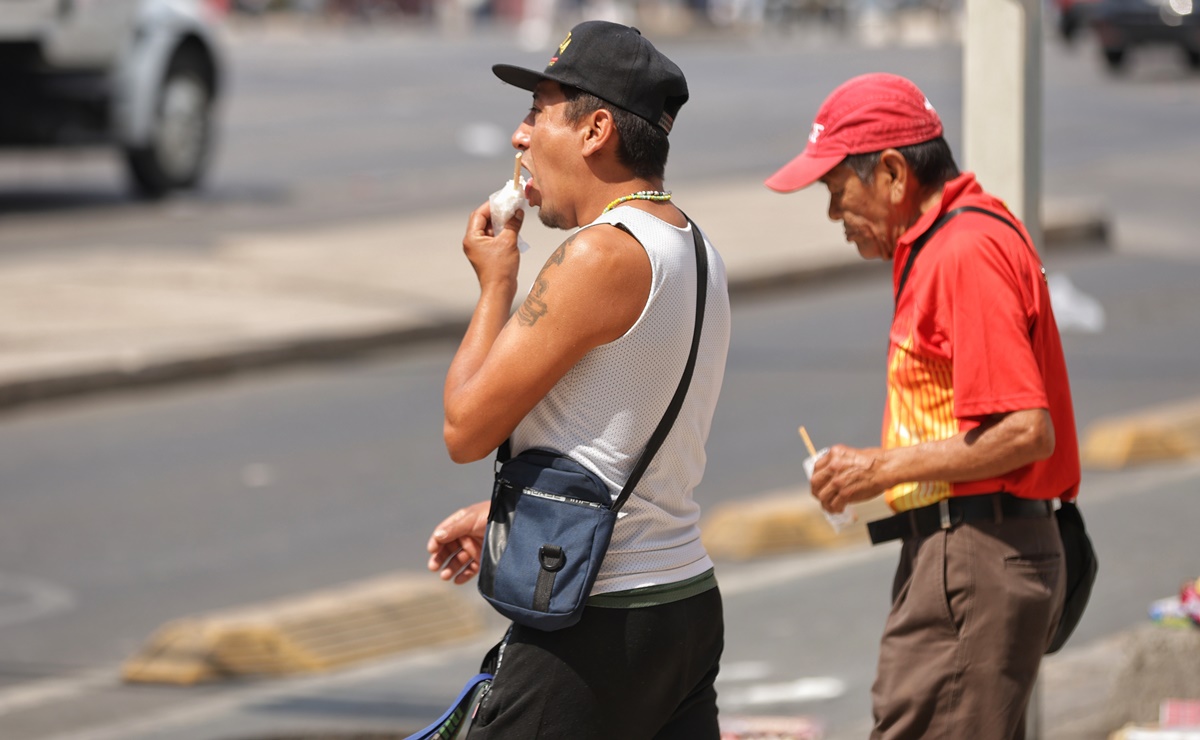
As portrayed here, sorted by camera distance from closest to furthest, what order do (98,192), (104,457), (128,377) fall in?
Answer: (104,457) → (128,377) → (98,192)

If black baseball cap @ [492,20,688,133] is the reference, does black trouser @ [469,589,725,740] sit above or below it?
below

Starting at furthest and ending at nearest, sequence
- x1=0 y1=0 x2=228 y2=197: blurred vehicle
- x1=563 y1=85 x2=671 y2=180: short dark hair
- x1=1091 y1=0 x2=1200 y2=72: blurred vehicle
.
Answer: x1=1091 y1=0 x2=1200 y2=72: blurred vehicle
x1=0 y1=0 x2=228 y2=197: blurred vehicle
x1=563 y1=85 x2=671 y2=180: short dark hair

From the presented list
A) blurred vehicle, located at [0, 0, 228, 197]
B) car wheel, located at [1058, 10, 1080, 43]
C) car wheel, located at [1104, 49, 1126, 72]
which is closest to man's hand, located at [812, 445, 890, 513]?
blurred vehicle, located at [0, 0, 228, 197]

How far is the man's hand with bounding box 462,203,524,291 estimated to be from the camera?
3.14m

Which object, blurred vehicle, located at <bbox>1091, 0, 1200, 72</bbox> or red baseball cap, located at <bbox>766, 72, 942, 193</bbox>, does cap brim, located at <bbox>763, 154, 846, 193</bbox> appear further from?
blurred vehicle, located at <bbox>1091, 0, 1200, 72</bbox>

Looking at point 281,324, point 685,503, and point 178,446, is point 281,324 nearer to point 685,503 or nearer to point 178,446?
point 178,446

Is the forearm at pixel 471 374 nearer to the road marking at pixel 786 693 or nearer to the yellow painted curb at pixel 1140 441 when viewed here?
the road marking at pixel 786 693

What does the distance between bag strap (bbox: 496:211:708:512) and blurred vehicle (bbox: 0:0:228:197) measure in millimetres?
13021

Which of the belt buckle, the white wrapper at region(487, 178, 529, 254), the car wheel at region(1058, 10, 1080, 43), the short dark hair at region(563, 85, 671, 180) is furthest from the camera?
the car wheel at region(1058, 10, 1080, 43)

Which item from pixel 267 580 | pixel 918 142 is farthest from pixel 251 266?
Result: pixel 918 142

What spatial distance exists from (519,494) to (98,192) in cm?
1579

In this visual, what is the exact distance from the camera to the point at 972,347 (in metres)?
3.29

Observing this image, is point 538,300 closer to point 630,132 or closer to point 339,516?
point 630,132

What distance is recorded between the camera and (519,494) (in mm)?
3035
